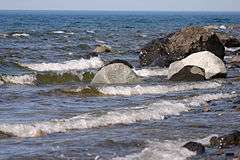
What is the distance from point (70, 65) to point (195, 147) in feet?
68.1

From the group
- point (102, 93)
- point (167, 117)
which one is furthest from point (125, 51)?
point (167, 117)

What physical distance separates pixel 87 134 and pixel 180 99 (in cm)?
671

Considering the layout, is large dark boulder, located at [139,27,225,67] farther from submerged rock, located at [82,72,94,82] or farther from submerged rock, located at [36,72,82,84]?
submerged rock, located at [36,72,82,84]

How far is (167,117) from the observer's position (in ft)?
52.7

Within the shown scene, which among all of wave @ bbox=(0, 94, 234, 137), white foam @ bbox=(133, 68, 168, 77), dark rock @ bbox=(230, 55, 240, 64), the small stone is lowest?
dark rock @ bbox=(230, 55, 240, 64)

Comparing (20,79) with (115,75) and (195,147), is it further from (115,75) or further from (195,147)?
(195,147)

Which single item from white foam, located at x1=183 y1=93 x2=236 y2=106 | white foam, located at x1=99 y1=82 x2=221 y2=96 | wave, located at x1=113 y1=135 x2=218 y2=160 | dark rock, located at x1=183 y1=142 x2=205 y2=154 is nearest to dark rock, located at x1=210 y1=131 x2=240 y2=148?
wave, located at x1=113 y1=135 x2=218 y2=160

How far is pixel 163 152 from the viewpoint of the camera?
11.7m

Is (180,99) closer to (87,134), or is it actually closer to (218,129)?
(218,129)

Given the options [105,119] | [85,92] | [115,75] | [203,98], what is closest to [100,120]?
[105,119]

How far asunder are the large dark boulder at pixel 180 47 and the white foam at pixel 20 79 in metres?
8.26

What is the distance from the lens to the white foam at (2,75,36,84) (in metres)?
24.7

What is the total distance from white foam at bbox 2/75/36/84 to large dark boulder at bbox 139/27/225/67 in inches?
325

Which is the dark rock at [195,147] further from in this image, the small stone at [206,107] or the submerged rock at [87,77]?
the submerged rock at [87,77]
